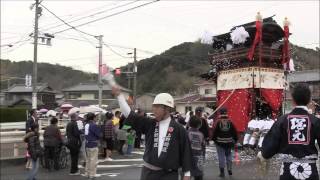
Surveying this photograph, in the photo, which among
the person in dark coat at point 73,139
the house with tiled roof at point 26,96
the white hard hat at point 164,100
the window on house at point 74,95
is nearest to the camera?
the white hard hat at point 164,100

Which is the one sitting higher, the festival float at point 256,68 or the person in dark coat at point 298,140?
the festival float at point 256,68

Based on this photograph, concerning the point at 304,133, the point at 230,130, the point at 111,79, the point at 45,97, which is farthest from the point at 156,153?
the point at 45,97

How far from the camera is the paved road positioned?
12.3 metres

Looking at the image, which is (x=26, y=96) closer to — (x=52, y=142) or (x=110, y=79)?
(x=52, y=142)

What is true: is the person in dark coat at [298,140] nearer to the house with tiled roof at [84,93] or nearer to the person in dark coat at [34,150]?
the person in dark coat at [34,150]

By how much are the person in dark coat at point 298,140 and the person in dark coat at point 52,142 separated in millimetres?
9207

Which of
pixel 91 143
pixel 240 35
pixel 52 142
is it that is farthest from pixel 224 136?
pixel 240 35

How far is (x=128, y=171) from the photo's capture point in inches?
539

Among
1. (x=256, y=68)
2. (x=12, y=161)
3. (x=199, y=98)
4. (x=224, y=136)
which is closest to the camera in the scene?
(x=224, y=136)

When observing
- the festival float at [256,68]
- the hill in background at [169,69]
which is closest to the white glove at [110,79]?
the festival float at [256,68]

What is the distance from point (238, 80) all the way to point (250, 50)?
1413mm

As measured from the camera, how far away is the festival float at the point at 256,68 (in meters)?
18.0

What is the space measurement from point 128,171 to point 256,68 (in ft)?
23.5

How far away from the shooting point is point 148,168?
5.38m
